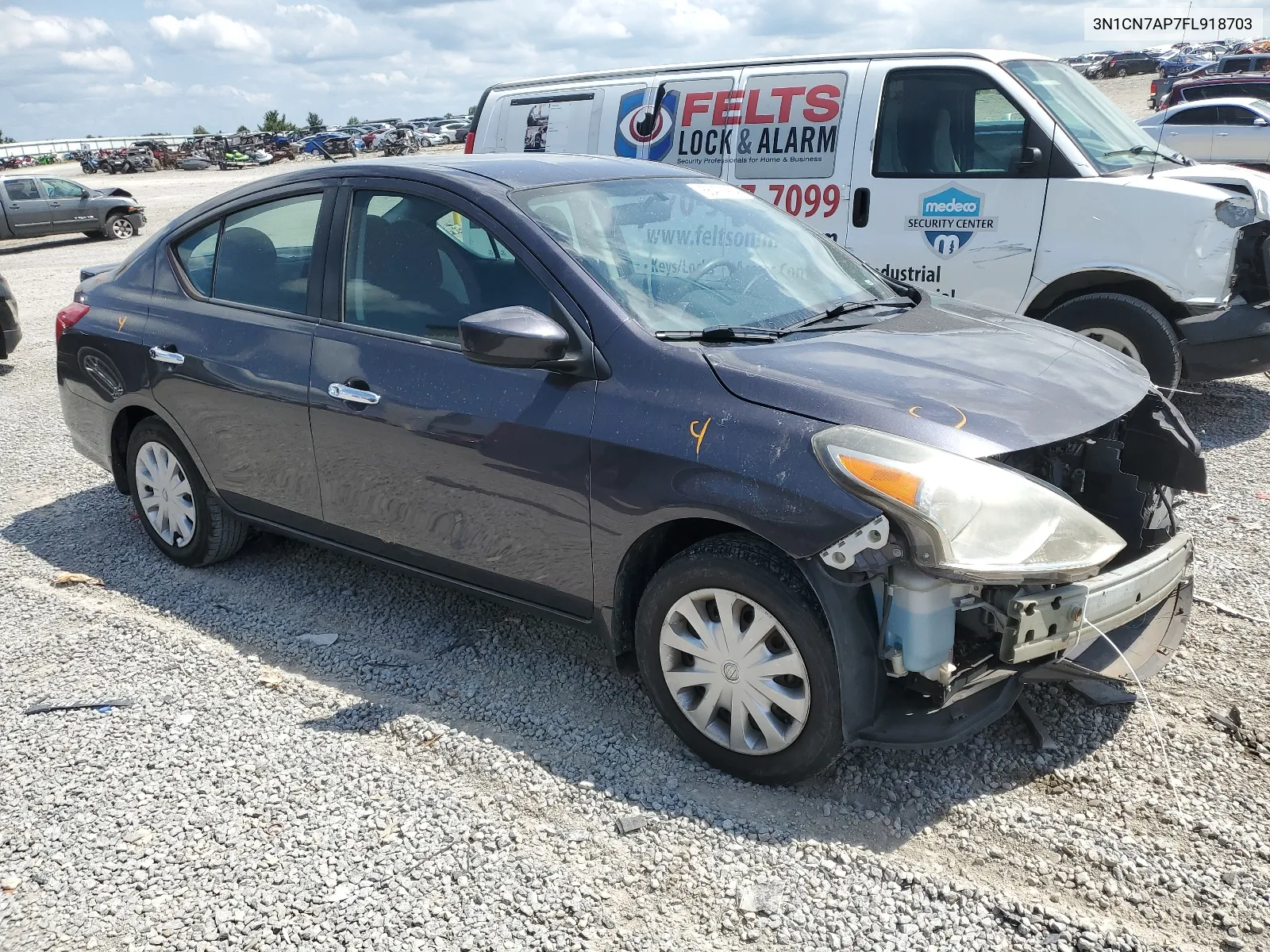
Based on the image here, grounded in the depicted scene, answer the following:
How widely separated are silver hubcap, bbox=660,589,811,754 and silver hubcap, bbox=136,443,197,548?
2706 millimetres

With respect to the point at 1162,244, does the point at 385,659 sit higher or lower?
lower

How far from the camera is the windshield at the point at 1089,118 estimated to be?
21.1ft

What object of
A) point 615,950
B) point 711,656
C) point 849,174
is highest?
point 849,174

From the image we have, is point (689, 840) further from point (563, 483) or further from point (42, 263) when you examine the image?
point (42, 263)

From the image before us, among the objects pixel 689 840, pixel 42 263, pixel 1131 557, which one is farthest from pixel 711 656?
pixel 42 263

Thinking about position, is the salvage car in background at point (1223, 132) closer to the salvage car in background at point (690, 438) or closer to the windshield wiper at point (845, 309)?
the windshield wiper at point (845, 309)

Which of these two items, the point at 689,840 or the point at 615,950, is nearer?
the point at 615,950

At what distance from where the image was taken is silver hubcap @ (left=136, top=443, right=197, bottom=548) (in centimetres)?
485

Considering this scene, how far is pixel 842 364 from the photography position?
320 centimetres

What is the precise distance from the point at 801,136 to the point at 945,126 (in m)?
0.95

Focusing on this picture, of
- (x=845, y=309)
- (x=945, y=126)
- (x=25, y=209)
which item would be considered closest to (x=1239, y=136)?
(x=945, y=126)

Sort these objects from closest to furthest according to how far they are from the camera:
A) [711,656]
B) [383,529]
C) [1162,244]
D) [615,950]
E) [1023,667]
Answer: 1. [615,950]
2. [1023,667]
3. [711,656]
4. [383,529]
5. [1162,244]

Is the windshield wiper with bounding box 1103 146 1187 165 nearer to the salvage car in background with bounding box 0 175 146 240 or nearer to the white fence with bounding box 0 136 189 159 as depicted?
the salvage car in background with bounding box 0 175 146 240

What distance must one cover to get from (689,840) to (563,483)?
1135 mm
